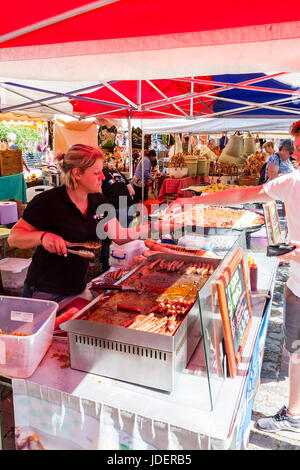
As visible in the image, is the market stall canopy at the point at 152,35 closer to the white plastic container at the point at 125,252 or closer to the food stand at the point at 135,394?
the food stand at the point at 135,394

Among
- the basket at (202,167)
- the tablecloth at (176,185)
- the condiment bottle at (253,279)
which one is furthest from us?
the basket at (202,167)

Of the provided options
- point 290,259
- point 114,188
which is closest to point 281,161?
point 114,188

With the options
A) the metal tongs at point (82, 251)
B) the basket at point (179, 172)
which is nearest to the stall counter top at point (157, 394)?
the metal tongs at point (82, 251)

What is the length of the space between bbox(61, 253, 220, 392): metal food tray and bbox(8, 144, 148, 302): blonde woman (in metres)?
0.82

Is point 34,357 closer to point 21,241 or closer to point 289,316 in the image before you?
point 21,241

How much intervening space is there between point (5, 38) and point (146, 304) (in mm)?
1403

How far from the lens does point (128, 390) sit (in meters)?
1.54

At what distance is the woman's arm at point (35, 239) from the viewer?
2.16 meters

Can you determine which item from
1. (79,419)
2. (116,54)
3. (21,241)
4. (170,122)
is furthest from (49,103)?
(79,419)

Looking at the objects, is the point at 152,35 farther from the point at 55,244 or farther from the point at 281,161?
the point at 281,161

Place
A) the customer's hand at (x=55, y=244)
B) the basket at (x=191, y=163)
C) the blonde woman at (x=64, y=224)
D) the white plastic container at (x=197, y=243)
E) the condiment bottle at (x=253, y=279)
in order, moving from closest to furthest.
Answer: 1. the customer's hand at (x=55, y=244)
2. the blonde woman at (x=64, y=224)
3. the condiment bottle at (x=253, y=279)
4. the white plastic container at (x=197, y=243)
5. the basket at (x=191, y=163)

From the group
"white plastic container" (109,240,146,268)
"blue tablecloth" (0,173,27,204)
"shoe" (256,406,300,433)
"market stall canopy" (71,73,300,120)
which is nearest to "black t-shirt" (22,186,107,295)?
"white plastic container" (109,240,146,268)

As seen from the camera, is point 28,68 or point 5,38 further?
point 28,68

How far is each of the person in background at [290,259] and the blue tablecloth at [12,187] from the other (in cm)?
616
